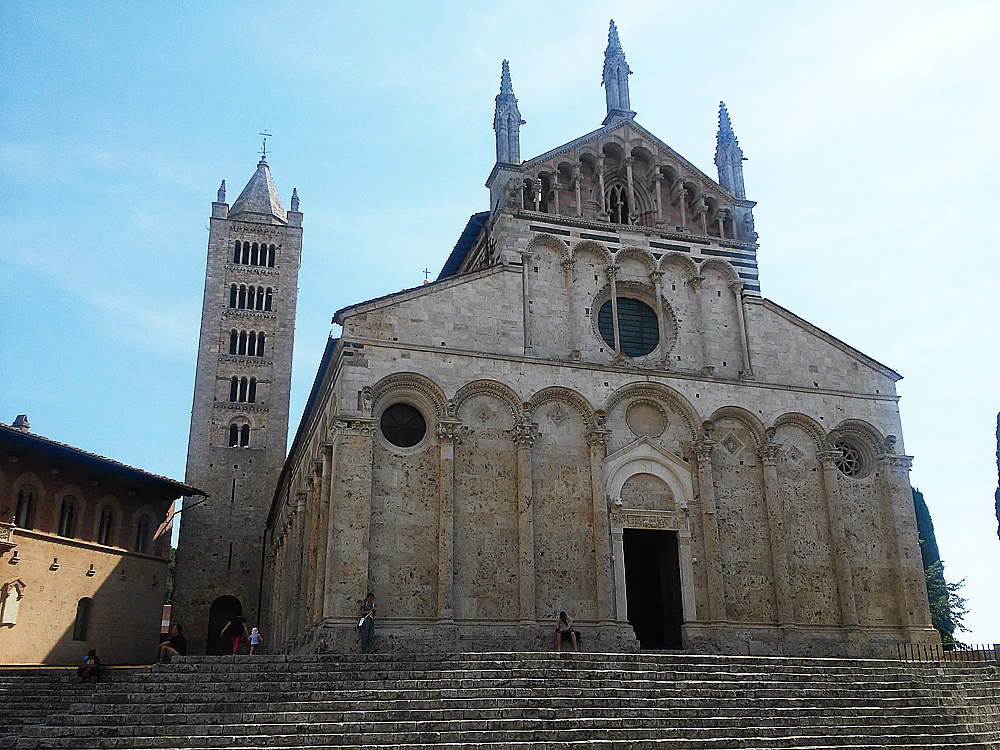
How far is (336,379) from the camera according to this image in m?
21.3

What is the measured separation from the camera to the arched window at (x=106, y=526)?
30.3 meters

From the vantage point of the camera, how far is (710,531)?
21.9m

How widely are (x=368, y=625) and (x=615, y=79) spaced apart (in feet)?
58.1

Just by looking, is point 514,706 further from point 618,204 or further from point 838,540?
point 618,204

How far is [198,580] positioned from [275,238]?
18.2 m

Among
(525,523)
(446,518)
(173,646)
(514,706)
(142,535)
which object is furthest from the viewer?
(142,535)

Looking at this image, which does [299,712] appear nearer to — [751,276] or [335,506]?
[335,506]

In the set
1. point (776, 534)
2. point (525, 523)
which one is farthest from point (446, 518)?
point (776, 534)

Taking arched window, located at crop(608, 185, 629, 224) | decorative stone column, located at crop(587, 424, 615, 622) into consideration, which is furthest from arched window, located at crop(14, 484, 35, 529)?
arched window, located at crop(608, 185, 629, 224)

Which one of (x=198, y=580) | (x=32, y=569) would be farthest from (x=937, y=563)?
(x=32, y=569)

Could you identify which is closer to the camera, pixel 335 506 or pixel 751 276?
pixel 335 506

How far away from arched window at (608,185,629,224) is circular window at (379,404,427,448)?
853cm

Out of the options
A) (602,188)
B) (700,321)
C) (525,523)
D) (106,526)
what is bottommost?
(525,523)

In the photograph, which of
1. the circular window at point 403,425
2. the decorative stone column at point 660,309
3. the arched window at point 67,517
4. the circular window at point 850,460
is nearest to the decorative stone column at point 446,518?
the circular window at point 403,425
